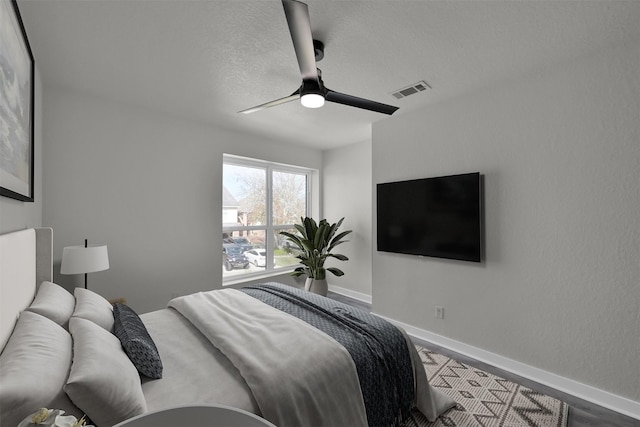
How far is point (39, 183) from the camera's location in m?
2.40

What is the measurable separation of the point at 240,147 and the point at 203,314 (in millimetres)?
2529

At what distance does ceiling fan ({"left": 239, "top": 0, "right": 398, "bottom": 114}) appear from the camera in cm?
136

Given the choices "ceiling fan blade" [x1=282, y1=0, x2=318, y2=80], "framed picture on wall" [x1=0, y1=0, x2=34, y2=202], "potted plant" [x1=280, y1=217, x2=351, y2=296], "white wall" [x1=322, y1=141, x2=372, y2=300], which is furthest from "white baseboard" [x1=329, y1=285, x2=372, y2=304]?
"framed picture on wall" [x1=0, y1=0, x2=34, y2=202]

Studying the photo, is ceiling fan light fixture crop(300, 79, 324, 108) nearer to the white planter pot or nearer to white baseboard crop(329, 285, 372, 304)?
the white planter pot

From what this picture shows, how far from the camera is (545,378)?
2312 mm

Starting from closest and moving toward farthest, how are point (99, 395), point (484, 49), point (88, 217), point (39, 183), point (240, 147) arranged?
point (99, 395) < point (484, 49) < point (39, 183) < point (88, 217) < point (240, 147)

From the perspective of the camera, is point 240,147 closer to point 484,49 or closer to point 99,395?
point 484,49

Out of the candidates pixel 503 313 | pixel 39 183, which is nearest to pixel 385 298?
pixel 503 313

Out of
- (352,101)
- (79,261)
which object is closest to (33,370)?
(79,261)

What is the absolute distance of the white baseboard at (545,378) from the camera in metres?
1.99

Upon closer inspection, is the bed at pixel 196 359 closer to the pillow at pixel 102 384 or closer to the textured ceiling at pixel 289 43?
the pillow at pixel 102 384

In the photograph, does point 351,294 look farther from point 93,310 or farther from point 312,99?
point 93,310

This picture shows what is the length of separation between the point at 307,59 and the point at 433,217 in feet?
6.46

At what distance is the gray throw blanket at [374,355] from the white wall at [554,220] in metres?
1.26
